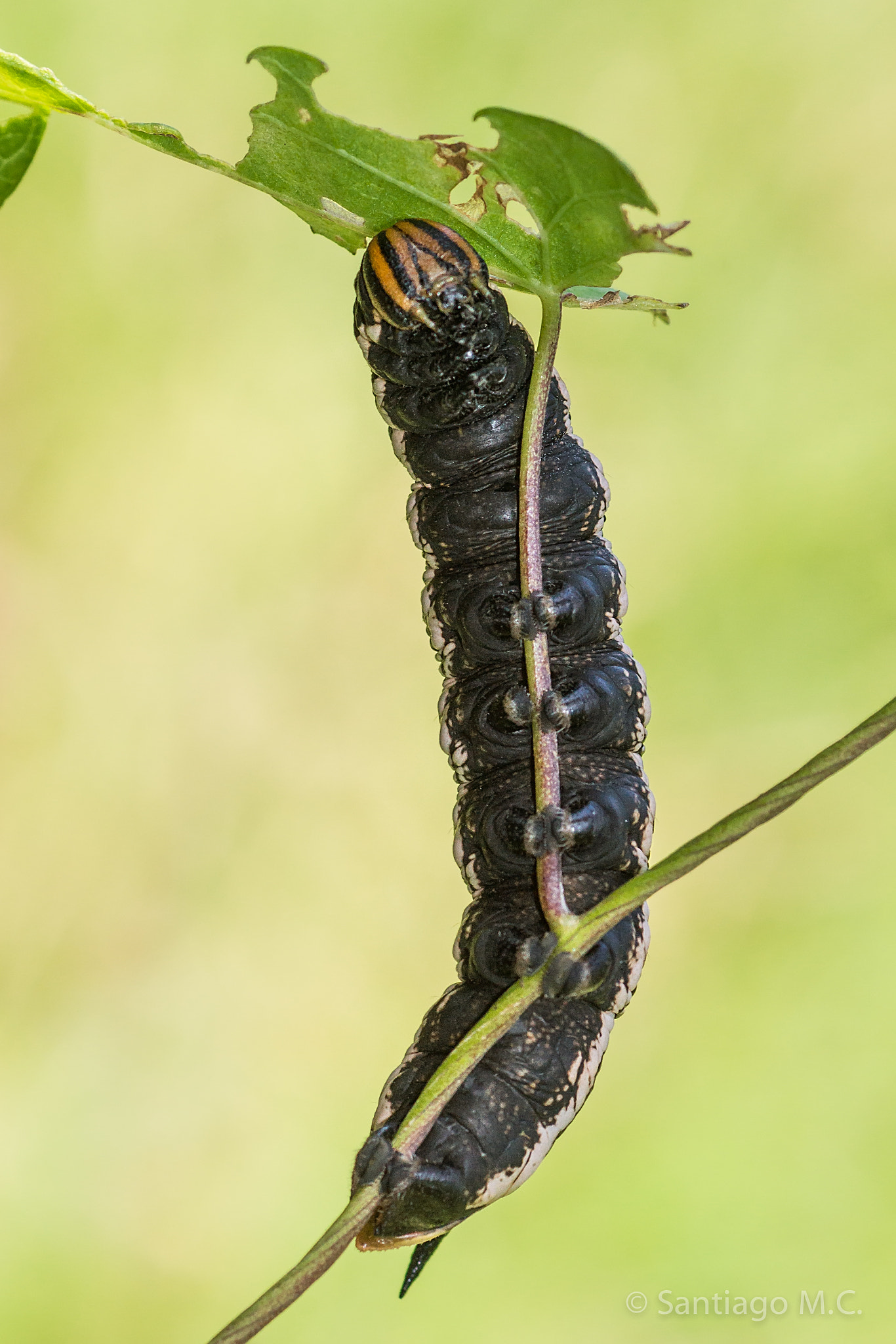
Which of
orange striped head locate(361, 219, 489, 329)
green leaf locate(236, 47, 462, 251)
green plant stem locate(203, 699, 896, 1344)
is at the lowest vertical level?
green plant stem locate(203, 699, 896, 1344)

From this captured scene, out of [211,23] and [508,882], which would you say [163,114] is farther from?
[508,882]

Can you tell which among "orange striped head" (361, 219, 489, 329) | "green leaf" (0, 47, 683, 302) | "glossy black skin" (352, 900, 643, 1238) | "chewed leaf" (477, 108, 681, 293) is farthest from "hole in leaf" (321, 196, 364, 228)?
"glossy black skin" (352, 900, 643, 1238)

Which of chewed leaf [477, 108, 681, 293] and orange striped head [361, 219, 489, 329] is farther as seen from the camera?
orange striped head [361, 219, 489, 329]

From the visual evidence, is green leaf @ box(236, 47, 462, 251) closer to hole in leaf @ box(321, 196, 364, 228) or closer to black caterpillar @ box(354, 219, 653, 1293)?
hole in leaf @ box(321, 196, 364, 228)

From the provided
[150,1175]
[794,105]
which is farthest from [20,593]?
[794,105]

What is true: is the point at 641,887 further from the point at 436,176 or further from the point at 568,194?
the point at 436,176

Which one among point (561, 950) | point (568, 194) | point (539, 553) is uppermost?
point (568, 194)

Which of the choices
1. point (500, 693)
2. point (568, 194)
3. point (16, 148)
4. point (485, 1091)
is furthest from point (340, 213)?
point (485, 1091)
